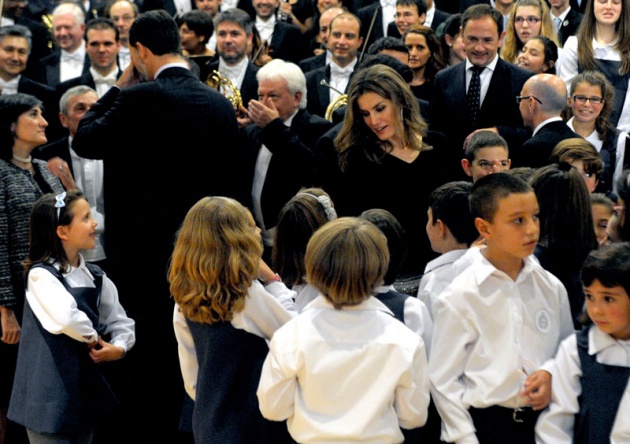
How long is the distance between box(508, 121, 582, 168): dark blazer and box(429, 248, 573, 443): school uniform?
6.17 ft

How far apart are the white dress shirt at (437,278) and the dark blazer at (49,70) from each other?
16.5 ft

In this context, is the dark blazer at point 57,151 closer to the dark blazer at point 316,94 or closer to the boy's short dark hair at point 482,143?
the dark blazer at point 316,94

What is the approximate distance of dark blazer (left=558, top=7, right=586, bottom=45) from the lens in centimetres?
862

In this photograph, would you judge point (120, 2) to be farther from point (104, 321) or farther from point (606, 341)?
point (606, 341)

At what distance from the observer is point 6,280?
5051 millimetres

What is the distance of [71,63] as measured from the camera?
852 centimetres

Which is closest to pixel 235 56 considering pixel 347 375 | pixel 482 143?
pixel 482 143

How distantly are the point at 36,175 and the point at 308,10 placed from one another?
4.82m

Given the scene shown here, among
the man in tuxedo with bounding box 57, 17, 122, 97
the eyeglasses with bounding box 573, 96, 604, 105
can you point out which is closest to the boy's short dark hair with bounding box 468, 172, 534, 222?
the eyeglasses with bounding box 573, 96, 604, 105

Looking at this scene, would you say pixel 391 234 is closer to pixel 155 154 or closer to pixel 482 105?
pixel 155 154

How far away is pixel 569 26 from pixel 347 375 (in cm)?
602

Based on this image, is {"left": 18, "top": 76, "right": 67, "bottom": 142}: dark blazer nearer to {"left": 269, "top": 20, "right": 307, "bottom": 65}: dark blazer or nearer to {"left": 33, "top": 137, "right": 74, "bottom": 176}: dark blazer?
{"left": 33, "top": 137, "right": 74, "bottom": 176}: dark blazer

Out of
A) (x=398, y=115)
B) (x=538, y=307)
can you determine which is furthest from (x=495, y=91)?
(x=538, y=307)

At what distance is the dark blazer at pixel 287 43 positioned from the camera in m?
9.15
